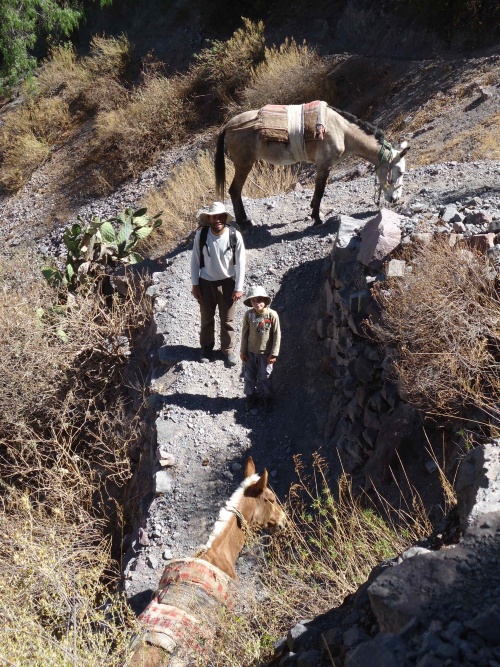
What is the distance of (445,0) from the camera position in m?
13.7

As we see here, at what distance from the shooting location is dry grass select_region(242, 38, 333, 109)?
1424 cm

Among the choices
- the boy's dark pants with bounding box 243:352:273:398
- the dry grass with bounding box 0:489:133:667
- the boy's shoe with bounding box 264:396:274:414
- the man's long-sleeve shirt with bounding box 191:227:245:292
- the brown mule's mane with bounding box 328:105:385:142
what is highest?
the brown mule's mane with bounding box 328:105:385:142

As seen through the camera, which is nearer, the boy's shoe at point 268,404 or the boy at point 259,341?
the boy at point 259,341

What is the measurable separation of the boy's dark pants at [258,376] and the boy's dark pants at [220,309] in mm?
702

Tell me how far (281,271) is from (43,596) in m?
4.84

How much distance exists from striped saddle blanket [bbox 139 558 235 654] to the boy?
2.24 m

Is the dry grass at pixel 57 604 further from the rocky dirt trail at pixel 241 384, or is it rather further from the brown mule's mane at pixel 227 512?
the brown mule's mane at pixel 227 512

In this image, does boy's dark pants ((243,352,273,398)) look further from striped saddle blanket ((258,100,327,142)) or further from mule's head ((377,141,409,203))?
striped saddle blanket ((258,100,327,142))

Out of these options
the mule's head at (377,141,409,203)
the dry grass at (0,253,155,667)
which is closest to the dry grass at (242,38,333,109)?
the mule's head at (377,141,409,203)

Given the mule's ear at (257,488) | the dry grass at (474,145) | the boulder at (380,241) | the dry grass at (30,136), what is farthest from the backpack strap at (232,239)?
the dry grass at (30,136)

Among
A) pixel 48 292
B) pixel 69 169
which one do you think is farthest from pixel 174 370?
pixel 69 169

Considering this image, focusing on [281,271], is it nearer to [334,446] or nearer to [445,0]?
[334,446]

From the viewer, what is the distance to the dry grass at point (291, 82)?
561 inches

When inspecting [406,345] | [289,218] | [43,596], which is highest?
[289,218]
